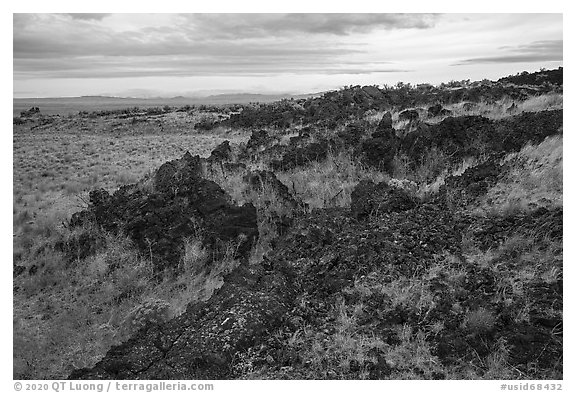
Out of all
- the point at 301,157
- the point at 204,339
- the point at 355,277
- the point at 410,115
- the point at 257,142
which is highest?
the point at 410,115

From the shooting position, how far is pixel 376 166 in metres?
7.79

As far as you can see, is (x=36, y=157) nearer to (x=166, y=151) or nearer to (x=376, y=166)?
(x=166, y=151)

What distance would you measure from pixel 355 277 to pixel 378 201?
1477 mm

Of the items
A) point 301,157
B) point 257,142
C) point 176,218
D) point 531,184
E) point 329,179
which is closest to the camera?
point 531,184

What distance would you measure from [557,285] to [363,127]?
6487 millimetres

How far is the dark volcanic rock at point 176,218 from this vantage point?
223 inches

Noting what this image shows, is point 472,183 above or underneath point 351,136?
underneath

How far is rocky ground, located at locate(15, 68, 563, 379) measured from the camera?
3.76 m

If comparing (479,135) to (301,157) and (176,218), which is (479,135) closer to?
(301,157)

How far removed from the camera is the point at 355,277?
449cm

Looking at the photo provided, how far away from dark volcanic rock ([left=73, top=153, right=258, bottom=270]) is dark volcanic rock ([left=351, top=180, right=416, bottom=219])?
54.8 inches

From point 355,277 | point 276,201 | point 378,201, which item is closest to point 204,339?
point 355,277

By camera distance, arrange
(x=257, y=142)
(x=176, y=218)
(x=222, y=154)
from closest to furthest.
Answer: (x=176, y=218), (x=222, y=154), (x=257, y=142)


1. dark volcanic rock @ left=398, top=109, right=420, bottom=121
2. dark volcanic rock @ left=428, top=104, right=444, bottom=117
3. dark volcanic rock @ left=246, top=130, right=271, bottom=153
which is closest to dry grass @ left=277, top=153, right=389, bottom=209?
dark volcanic rock @ left=398, top=109, right=420, bottom=121
